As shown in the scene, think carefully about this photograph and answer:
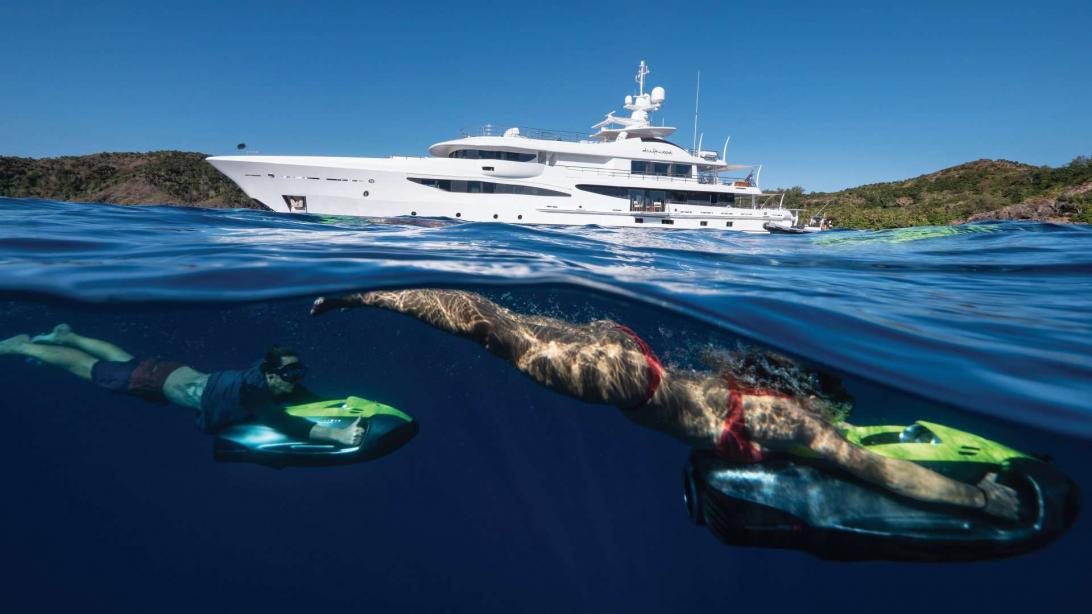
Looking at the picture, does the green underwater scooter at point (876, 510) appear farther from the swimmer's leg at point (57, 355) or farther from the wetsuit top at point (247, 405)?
the swimmer's leg at point (57, 355)

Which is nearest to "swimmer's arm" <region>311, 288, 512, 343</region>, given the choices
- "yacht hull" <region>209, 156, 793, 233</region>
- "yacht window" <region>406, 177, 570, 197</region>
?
"yacht hull" <region>209, 156, 793, 233</region>

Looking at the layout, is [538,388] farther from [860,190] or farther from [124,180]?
[124,180]

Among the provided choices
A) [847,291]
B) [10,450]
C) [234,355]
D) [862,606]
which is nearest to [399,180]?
[234,355]

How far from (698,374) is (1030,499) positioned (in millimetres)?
1954

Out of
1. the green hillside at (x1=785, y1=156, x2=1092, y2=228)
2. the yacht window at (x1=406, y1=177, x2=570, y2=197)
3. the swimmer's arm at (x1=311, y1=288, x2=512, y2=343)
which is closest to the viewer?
the swimmer's arm at (x1=311, y1=288, x2=512, y2=343)

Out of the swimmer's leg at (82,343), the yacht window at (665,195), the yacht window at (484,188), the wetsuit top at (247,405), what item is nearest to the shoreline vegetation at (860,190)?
the yacht window at (665,195)

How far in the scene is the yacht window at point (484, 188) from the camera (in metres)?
19.1

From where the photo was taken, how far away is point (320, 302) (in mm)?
4789

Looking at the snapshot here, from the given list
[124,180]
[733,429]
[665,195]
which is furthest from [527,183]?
[124,180]

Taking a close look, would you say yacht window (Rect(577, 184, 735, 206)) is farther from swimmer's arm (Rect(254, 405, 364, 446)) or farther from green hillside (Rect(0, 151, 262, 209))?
green hillside (Rect(0, 151, 262, 209))

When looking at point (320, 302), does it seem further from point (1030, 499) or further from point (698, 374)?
point (1030, 499)

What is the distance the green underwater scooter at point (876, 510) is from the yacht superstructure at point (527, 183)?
17.3 m

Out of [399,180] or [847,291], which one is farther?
[399,180]

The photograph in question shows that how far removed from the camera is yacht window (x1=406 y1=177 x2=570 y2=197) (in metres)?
19.1
